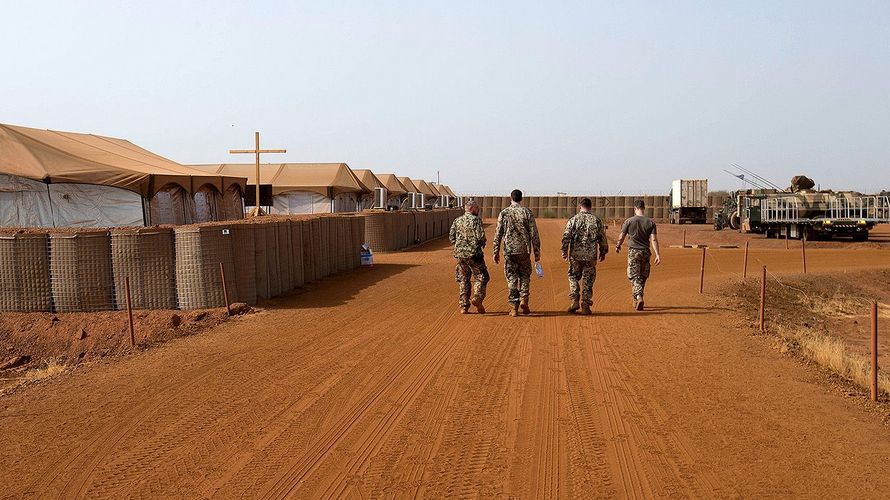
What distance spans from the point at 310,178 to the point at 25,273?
3284 centimetres

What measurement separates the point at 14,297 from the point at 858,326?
51.3ft

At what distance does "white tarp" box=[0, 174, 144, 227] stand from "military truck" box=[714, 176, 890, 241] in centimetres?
2698

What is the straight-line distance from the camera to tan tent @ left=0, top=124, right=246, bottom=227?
21.0m

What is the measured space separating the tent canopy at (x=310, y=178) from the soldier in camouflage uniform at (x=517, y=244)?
108 feet

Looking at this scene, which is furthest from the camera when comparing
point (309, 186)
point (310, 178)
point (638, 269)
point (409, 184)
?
point (409, 184)

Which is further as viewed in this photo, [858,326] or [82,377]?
[858,326]

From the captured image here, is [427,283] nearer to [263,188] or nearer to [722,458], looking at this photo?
[722,458]

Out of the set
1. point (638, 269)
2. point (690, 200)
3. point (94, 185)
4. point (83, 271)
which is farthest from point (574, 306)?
point (690, 200)

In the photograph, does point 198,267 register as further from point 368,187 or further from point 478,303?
point 368,187

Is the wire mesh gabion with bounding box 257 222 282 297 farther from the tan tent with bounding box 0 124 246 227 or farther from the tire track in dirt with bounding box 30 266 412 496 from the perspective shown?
the tan tent with bounding box 0 124 246 227

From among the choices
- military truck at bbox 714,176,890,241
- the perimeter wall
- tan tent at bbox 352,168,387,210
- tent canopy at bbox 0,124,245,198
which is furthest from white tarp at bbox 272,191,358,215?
the perimeter wall

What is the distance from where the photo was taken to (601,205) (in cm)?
7894

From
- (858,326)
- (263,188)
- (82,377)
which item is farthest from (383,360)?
(263,188)

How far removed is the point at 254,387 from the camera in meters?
7.73
